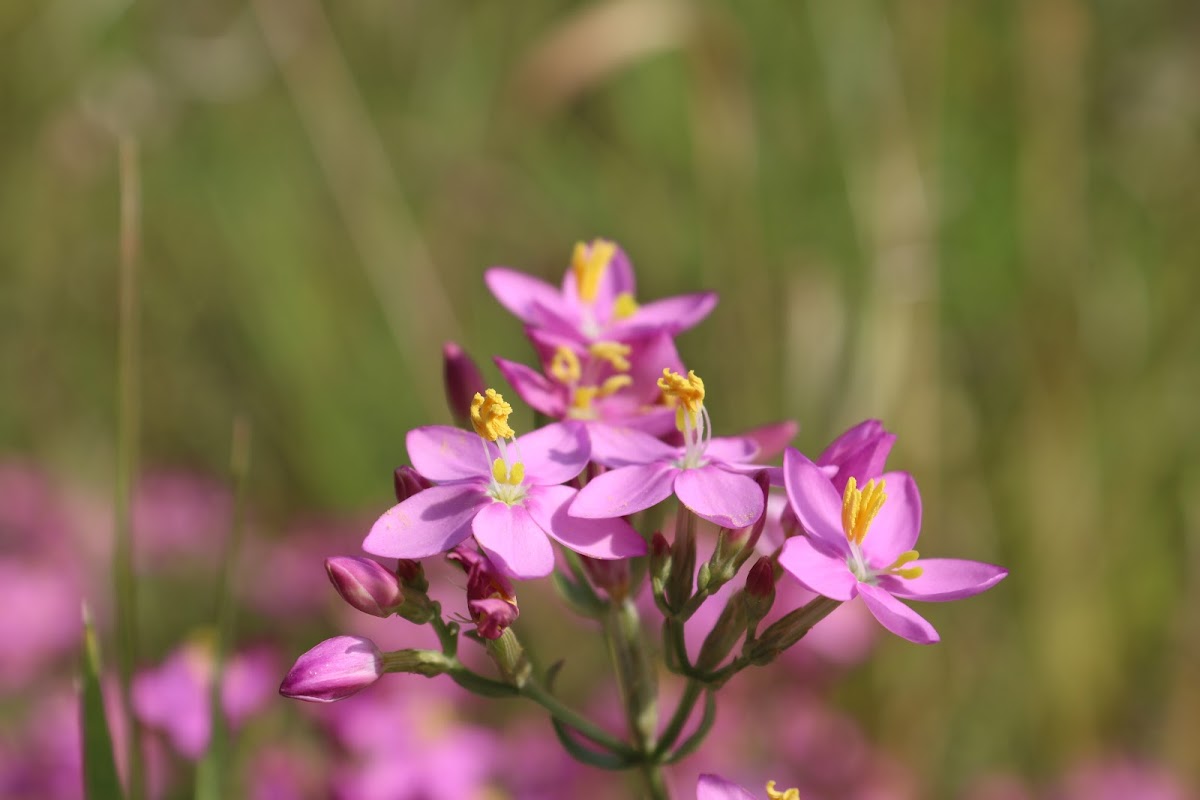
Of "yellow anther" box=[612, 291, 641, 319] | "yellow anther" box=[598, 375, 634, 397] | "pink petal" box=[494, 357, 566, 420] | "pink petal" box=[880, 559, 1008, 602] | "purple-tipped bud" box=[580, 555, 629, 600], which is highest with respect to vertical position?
"yellow anther" box=[612, 291, 641, 319]

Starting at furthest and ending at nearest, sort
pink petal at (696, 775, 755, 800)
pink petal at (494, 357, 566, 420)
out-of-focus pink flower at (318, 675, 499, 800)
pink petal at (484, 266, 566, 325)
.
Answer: out-of-focus pink flower at (318, 675, 499, 800) < pink petal at (484, 266, 566, 325) < pink petal at (494, 357, 566, 420) < pink petal at (696, 775, 755, 800)

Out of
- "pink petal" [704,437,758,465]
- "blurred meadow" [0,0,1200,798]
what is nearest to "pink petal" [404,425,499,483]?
"pink petal" [704,437,758,465]

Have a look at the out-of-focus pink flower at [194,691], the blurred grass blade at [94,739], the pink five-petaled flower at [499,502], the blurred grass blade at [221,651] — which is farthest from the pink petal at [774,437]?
the out-of-focus pink flower at [194,691]

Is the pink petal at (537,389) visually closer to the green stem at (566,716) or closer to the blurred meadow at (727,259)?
the green stem at (566,716)

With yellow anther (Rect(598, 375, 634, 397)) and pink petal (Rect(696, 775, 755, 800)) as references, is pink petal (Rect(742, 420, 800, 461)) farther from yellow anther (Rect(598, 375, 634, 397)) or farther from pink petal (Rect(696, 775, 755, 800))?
pink petal (Rect(696, 775, 755, 800))

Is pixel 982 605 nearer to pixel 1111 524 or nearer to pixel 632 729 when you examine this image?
pixel 1111 524

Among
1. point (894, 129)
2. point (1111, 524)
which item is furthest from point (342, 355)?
point (1111, 524)
